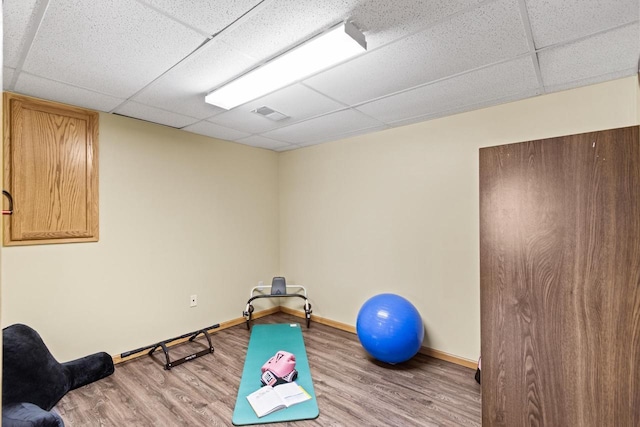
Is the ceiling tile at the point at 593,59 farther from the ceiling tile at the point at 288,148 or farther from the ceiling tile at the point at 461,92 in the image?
the ceiling tile at the point at 288,148

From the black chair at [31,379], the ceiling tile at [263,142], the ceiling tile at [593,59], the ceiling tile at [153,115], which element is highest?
the ceiling tile at [593,59]

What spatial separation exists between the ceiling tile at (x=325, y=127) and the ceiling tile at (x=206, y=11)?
56.9 inches

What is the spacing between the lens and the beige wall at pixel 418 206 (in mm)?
2533

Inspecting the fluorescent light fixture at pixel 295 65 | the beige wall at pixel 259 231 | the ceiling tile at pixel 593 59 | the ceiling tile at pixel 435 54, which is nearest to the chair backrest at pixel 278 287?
the beige wall at pixel 259 231

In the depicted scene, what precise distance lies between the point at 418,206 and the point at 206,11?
2.41m

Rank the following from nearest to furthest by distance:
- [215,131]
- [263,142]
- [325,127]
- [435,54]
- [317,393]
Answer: [435,54] < [317,393] < [325,127] < [215,131] < [263,142]

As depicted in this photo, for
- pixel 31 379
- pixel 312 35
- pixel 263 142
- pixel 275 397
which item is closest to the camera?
pixel 312 35

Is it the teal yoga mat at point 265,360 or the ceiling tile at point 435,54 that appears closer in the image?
the ceiling tile at point 435,54

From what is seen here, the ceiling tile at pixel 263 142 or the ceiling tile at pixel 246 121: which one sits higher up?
the ceiling tile at pixel 246 121

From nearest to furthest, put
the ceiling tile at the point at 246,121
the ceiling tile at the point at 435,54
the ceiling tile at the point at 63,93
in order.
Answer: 1. the ceiling tile at the point at 435,54
2. the ceiling tile at the point at 63,93
3. the ceiling tile at the point at 246,121

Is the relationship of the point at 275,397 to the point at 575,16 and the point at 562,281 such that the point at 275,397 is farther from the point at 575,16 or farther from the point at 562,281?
the point at 575,16

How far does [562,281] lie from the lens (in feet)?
4.78

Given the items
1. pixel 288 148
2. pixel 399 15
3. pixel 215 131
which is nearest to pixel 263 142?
pixel 288 148

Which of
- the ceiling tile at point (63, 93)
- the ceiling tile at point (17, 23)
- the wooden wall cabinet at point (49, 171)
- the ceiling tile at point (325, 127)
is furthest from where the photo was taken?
the ceiling tile at point (325, 127)
